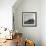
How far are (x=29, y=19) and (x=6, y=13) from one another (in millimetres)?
1415

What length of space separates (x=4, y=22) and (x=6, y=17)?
0.68 ft

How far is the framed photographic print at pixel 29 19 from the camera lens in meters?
5.59

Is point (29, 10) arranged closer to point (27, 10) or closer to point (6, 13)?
point (27, 10)

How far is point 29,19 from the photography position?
5598 mm

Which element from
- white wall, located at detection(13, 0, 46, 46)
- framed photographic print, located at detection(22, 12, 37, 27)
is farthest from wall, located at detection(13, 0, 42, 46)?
framed photographic print, located at detection(22, 12, 37, 27)

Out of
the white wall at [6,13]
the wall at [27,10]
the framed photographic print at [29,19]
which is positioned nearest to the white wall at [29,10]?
the wall at [27,10]

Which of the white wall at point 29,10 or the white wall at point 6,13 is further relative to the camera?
the white wall at point 29,10

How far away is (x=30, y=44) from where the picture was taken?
4.23m

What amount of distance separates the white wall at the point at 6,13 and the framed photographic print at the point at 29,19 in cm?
118

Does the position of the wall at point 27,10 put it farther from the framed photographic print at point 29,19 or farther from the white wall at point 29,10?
the framed photographic print at point 29,19

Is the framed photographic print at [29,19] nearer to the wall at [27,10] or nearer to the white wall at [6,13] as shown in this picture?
the wall at [27,10]

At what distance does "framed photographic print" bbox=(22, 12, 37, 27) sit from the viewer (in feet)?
18.3

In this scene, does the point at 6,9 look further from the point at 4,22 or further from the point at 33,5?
the point at 33,5

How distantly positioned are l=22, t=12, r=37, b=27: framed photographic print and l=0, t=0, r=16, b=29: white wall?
1.18 m
